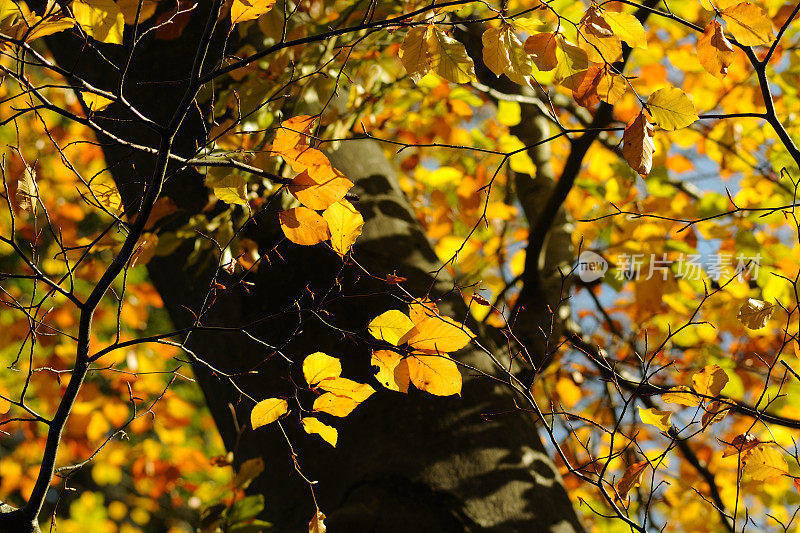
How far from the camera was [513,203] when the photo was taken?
3551mm

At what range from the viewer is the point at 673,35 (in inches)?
166

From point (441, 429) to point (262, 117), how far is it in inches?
35.0

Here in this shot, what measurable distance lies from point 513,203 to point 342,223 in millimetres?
2577

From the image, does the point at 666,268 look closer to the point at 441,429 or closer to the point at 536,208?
the point at 536,208

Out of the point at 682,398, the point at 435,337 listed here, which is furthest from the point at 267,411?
the point at 682,398

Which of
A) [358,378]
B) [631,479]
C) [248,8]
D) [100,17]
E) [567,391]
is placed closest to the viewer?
[248,8]

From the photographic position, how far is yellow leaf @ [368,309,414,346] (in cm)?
112

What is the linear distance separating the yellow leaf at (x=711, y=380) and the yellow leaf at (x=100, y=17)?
49.6 inches

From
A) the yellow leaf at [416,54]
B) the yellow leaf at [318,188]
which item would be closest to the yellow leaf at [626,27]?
the yellow leaf at [416,54]

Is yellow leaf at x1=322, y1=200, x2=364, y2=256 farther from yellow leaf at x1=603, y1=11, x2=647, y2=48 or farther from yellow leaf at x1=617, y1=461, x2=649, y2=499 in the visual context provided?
yellow leaf at x1=617, y1=461, x2=649, y2=499

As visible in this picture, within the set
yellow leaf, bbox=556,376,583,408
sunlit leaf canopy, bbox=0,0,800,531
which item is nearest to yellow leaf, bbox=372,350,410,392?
sunlit leaf canopy, bbox=0,0,800,531

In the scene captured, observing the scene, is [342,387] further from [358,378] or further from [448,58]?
[448,58]

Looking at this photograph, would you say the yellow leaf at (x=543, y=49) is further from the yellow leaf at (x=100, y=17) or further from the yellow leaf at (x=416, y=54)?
the yellow leaf at (x=100, y=17)

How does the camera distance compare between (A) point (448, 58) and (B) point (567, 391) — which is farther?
(B) point (567, 391)
